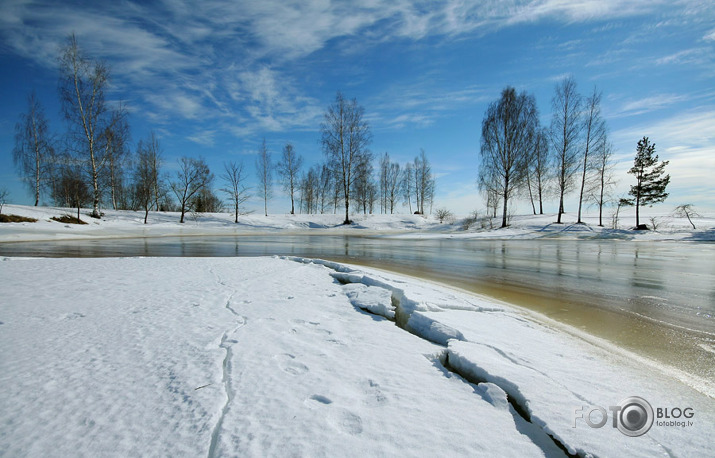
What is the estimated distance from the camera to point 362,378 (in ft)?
6.59

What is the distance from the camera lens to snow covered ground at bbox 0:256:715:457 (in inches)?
55.4

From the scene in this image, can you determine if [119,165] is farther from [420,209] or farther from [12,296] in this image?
[420,209]

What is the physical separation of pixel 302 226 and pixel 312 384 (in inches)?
1186

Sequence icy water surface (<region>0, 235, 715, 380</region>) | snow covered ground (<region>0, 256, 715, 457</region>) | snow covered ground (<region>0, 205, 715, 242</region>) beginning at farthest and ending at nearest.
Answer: snow covered ground (<region>0, 205, 715, 242</region>) < icy water surface (<region>0, 235, 715, 380</region>) < snow covered ground (<region>0, 256, 715, 457</region>)

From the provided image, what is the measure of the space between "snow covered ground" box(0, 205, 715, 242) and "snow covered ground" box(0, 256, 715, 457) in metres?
17.7

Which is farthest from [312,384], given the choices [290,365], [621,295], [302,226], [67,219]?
[302,226]

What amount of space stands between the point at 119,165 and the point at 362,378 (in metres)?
31.5

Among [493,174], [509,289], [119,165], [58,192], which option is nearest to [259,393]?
[509,289]

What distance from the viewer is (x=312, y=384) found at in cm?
192

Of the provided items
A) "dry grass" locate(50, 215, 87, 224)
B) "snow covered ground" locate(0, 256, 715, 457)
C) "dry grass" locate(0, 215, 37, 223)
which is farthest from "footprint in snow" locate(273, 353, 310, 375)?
"dry grass" locate(50, 215, 87, 224)

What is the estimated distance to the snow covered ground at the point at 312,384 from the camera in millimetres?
1406

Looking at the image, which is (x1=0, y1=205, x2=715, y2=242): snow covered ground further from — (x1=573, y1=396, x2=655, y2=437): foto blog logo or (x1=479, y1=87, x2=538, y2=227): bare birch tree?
(x1=573, y1=396, x2=655, y2=437): foto blog logo

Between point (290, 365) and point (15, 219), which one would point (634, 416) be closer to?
point (290, 365)

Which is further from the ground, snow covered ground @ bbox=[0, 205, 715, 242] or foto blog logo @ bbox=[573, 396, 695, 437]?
snow covered ground @ bbox=[0, 205, 715, 242]
